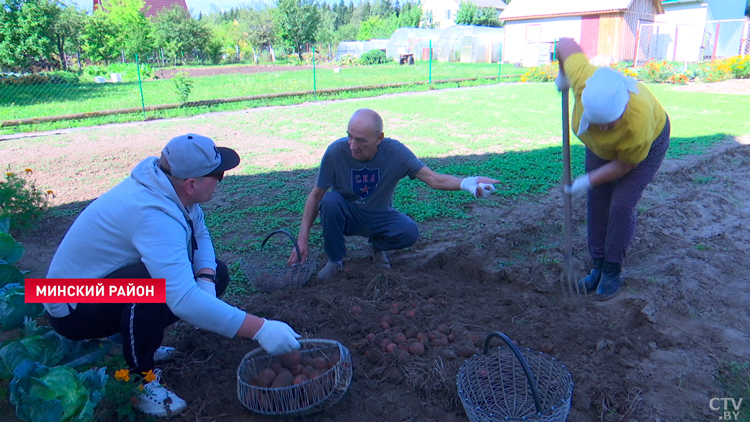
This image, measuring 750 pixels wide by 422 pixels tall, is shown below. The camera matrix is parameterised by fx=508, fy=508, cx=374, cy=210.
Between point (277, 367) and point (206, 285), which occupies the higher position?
point (206, 285)

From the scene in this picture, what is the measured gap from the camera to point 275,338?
2047 mm

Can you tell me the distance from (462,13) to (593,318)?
50868mm

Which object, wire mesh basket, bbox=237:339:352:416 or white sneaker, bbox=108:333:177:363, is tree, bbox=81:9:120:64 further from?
wire mesh basket, bbox=237:339:352:416

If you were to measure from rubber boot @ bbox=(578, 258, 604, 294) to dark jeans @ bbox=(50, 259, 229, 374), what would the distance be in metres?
2.64

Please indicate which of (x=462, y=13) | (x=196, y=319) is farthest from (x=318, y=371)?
(x=462, y=13)

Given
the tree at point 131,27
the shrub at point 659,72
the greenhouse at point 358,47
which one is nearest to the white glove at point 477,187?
the shrub at point 659,72

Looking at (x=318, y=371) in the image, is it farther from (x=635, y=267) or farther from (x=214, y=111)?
(x=214, y=111)

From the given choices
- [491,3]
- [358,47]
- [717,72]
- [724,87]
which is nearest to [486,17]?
[491,3]

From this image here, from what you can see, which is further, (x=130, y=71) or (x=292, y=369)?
(x=130, y=71)

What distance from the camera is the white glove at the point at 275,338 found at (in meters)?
2.04

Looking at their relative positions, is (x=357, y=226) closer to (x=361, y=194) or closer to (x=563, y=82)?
(x=361, y=194)

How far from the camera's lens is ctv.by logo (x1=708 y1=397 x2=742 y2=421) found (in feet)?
7.45

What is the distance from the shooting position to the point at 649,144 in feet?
9.46

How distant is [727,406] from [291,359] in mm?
1998
